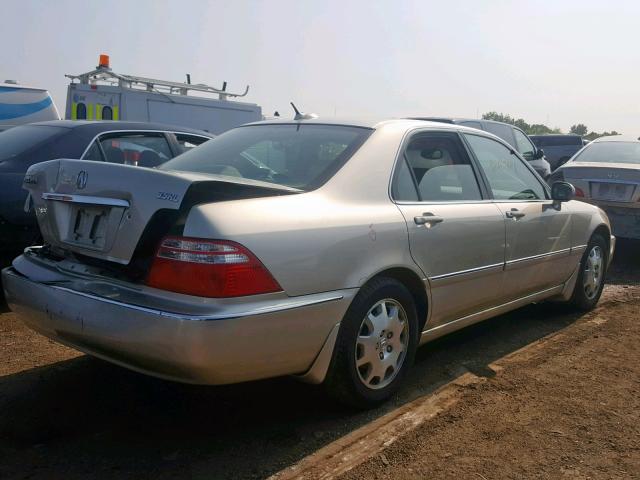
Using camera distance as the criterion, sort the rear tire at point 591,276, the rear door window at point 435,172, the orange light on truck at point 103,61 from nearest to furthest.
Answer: the rear door window at point 435,172, the rear tire at point 591,276, the orange light on truck at point 103,61

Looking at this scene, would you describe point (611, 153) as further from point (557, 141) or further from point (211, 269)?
point (557, 141)

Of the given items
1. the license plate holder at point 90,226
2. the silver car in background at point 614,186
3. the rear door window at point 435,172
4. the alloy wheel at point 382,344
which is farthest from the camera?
the silver car in background at point 614,186

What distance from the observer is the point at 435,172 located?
156 inches

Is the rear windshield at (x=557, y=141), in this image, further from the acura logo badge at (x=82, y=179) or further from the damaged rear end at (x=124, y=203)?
the acura logo badge at (x=82, y=179)

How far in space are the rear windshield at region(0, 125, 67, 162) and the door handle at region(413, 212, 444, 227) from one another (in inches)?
127

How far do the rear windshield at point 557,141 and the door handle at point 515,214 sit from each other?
17.1m

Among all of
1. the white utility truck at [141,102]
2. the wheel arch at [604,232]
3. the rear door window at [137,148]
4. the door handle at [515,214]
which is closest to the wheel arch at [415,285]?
the door handle at [515,214]

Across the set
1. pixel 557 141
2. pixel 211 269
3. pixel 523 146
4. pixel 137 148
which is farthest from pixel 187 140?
pixel 557 141

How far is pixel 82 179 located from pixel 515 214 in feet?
8.91

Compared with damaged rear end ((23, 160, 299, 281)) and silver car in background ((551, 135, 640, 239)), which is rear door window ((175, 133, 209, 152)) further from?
silver car in background ((551, 135, 640, 239))

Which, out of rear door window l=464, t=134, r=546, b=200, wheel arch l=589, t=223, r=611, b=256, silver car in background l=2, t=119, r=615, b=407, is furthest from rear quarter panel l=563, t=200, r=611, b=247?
silver car in background l=2, t=119, r=615, b=407

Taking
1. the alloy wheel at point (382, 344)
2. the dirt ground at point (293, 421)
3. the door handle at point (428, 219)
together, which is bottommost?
the dirt ground at point (293, 421)

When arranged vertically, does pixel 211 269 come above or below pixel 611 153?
below

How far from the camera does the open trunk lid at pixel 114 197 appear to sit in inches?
109
